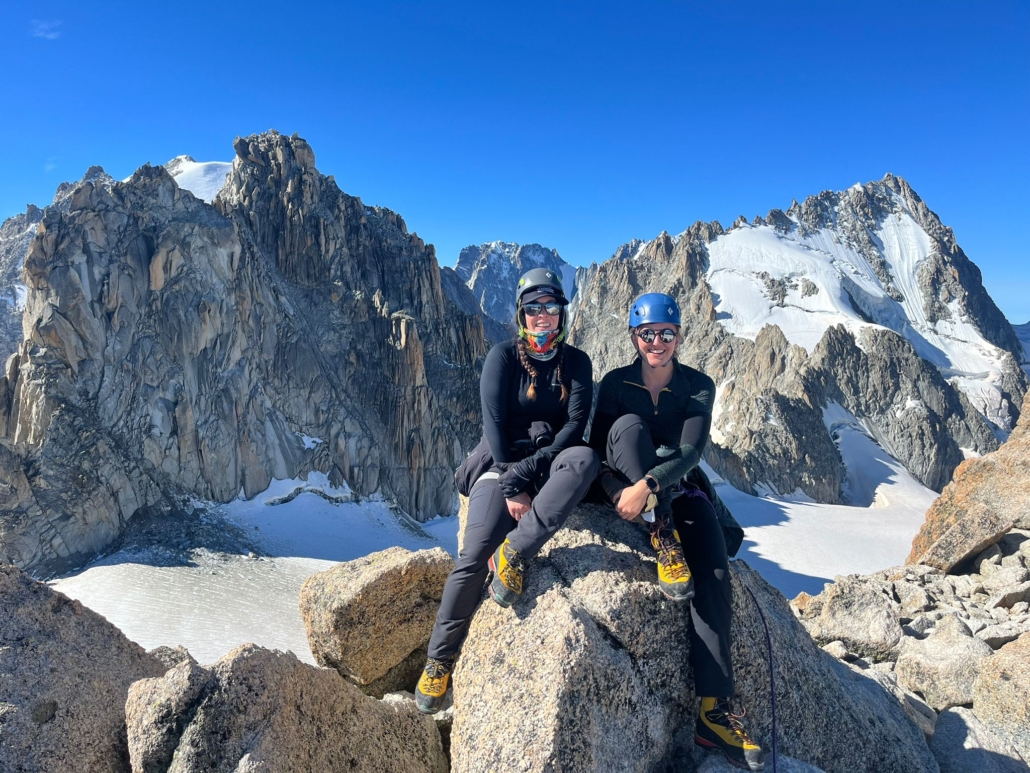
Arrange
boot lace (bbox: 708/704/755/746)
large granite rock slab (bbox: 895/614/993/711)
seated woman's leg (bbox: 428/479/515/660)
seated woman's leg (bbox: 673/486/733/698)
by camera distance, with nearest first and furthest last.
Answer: boot lace (bbox: 708/704/755/746), seated woman's leg (bbox: 673/486/733/698), seated woman's leg (bbox: 428/479/515/660), large granite rock slab (bbox: 895/614/993/711)

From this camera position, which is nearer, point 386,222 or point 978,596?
point 978,596

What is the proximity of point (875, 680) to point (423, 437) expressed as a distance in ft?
161

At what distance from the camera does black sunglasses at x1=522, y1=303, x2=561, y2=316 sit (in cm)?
513

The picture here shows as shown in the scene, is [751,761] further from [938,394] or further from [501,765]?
[938,394]

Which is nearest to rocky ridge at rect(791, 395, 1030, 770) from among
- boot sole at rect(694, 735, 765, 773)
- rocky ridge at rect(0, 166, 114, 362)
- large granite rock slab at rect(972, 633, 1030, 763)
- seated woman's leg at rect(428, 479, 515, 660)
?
large granite rock slab at rect(972, 633, 1030, 763)

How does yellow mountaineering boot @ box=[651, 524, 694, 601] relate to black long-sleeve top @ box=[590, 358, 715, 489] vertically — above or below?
below

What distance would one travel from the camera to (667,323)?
5.20 metres

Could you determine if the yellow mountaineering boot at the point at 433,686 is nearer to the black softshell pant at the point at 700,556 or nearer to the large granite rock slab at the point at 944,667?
the black softshell pant at the point at 700,556

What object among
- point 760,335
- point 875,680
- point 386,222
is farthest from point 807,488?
point 875,680

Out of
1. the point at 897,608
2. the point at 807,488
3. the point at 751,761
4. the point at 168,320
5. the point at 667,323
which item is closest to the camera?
the point at 751,761

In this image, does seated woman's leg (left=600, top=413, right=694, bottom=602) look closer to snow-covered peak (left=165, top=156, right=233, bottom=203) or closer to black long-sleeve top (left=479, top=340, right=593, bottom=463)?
black long-sleeve top (left=479, top=340, right=593, bottom=463)

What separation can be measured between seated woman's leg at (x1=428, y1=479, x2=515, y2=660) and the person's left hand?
93 cm

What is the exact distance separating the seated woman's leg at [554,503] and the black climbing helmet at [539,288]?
1502mm

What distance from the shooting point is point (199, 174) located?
8575 centimetres
